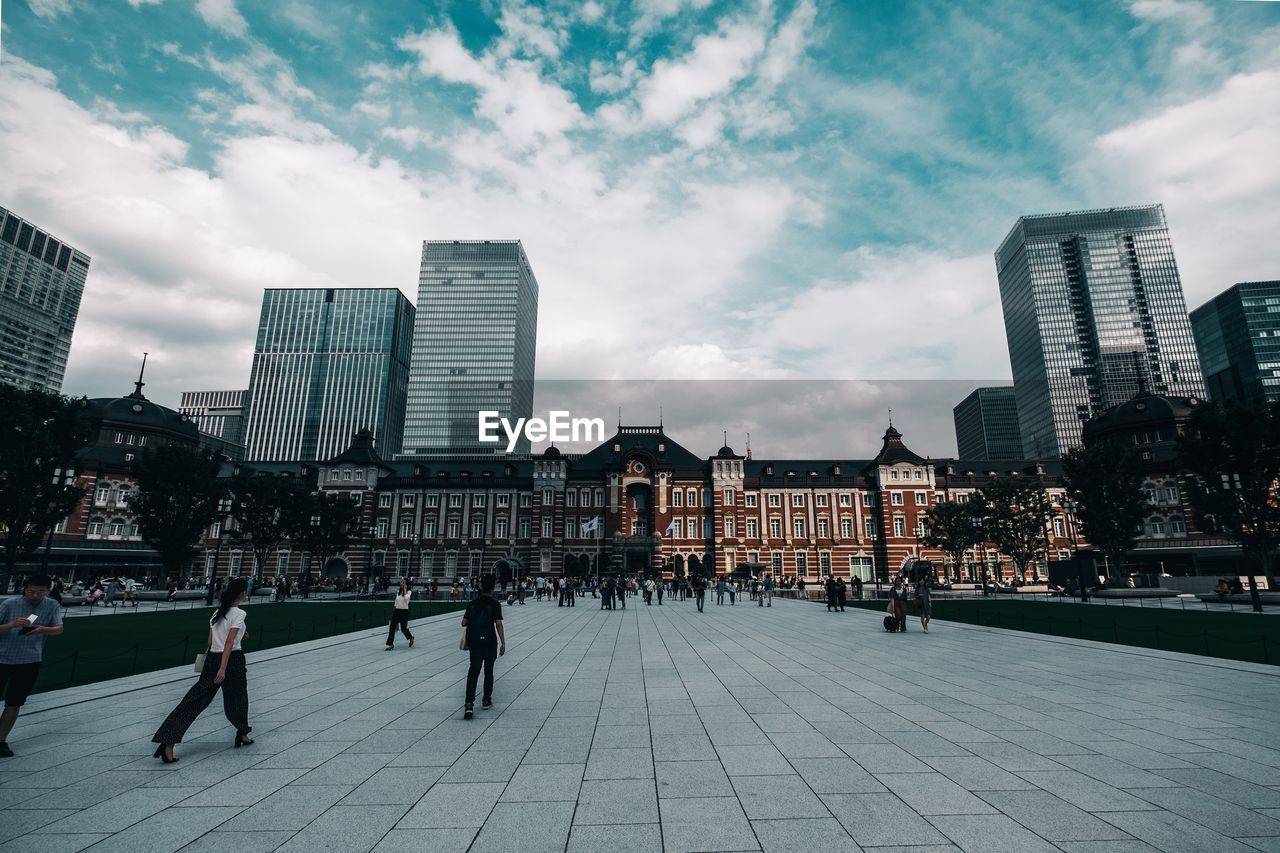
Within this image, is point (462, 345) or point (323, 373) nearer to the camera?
point (462, 345)

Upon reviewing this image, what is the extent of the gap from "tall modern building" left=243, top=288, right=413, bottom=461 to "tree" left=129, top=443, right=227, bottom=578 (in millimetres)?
116496

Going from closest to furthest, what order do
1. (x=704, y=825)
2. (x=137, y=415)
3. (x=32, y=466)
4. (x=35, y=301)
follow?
(x=704, y=825) → (x=32, y=466) → (x=137, y=415) → (x=35, y=301)

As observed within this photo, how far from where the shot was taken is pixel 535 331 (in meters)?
160

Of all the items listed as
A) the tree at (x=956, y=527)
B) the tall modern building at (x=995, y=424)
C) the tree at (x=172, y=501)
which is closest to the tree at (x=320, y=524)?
the tree at (x=172, y=501)

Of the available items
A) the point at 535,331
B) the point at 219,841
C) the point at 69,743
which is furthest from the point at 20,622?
the point at 535,331

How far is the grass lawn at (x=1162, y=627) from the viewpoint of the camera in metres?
15.4

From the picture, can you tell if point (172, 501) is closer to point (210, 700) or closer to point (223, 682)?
point (210, 700)

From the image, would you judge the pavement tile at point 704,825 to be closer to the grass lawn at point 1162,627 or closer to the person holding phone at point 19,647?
the person holding phone at point 19,647

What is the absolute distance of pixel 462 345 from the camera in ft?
423

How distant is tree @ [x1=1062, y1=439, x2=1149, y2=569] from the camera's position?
129 ft

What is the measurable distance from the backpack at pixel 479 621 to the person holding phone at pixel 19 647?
469 cm

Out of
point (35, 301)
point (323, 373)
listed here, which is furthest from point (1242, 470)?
point (35, 301)

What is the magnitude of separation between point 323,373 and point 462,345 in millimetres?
52121

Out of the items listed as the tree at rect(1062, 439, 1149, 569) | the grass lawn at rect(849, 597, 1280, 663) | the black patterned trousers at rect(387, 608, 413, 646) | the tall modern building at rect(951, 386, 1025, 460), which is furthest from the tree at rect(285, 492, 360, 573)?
the tall modern building at rect(951, 386, 1025, 460)
